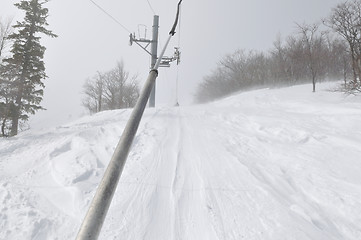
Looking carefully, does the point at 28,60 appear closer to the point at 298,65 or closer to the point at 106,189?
the point at 106,189

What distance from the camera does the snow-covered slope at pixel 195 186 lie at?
2.17m

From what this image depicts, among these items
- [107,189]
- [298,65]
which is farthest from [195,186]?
[298,65]

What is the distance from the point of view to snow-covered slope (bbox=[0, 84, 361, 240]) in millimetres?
2168

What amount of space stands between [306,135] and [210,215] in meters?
4.23

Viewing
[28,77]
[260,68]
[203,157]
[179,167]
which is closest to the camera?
[179,167]

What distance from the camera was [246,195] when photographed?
9.17 ft

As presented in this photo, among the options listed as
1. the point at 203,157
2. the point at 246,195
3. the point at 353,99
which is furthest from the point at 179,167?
the point at 353,99

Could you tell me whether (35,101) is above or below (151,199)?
above

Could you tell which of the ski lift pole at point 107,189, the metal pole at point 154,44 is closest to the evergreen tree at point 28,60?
the metal pole at point 154,44

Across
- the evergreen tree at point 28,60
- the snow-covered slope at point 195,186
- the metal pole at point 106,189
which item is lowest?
the snow-covered slope at point 195,186

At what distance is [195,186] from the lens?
3.06 meters

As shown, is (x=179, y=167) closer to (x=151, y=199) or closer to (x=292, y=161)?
(x=151, y=199)

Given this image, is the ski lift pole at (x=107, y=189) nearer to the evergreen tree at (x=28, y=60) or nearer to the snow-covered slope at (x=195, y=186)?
the snow-covered slope at (x=195, y=186)

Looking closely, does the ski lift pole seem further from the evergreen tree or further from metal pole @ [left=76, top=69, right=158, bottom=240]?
the evergreen tree
